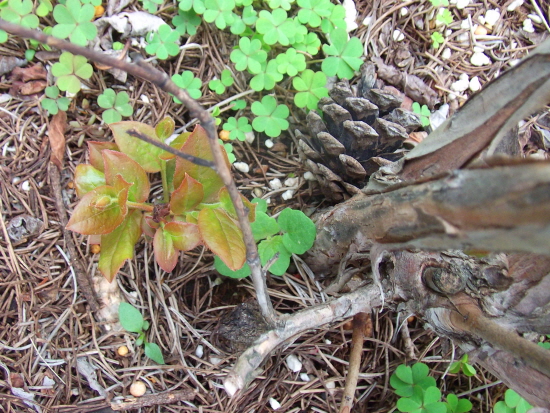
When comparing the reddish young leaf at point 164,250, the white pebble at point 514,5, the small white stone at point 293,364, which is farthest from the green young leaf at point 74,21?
the white pebble at point 514,5

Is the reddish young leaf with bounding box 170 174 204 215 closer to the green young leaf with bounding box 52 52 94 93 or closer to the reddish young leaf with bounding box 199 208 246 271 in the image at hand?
the reddish young leaf with bounding box 199 208 246 271

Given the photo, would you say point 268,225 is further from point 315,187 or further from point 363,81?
point 363,81

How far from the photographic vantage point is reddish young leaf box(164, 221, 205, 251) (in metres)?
1.25

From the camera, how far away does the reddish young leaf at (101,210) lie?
1168mm

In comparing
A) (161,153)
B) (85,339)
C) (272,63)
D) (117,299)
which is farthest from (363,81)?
(85,339)

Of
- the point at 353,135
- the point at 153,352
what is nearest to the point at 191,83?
the point at 353,135

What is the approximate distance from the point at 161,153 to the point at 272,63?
648mm

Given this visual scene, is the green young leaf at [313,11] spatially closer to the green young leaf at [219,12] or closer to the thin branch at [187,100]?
the green young leaf at [219,12]

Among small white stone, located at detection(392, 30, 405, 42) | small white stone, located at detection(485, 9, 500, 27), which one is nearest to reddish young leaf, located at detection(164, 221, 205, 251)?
small white stone, located at detection(392, 30, 405, 42)

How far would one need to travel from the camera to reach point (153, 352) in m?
1.49

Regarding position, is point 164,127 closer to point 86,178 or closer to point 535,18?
point 86,178

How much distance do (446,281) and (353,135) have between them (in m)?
0.61

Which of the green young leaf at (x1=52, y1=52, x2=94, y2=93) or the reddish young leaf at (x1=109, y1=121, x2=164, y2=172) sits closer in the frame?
the reddish young leaf at (x1=109, y1=121, x2=164, y2=172)

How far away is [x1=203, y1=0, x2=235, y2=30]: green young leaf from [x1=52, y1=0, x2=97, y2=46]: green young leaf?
473mm
